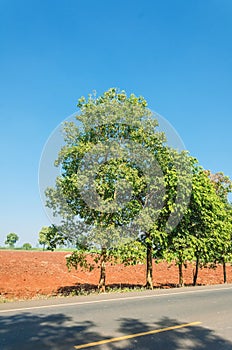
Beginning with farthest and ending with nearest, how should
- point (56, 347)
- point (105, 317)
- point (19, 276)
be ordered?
point (19, 276)
point (105, 317)
point (56, 347)

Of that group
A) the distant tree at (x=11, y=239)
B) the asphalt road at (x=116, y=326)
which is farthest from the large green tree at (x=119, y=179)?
the distant tree at (x=11, y=239)

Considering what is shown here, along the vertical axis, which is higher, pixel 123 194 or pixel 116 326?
pixel 123 194

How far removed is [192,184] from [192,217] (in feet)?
8.56

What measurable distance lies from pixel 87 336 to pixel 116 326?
3.48 ft

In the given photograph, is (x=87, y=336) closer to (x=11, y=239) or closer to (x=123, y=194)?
(x=123, y=194)

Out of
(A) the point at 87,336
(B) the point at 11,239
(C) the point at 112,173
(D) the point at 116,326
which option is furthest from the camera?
(B) the point at 11,239

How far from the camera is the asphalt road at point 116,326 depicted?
5758 mm

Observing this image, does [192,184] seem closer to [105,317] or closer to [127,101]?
[127,101]

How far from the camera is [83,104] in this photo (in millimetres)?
19172

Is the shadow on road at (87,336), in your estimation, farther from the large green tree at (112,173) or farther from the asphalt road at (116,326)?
the large green tree at (112,173)

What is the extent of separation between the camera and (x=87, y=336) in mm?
6176

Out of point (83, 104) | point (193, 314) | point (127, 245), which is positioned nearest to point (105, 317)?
point (193, 314)

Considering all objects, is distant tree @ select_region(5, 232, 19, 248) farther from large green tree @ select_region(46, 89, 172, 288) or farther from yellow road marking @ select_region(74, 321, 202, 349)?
yellow road marking @ select_region(74, 321, 202, 349)

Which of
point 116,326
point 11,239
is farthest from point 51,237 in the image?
point 11,239
